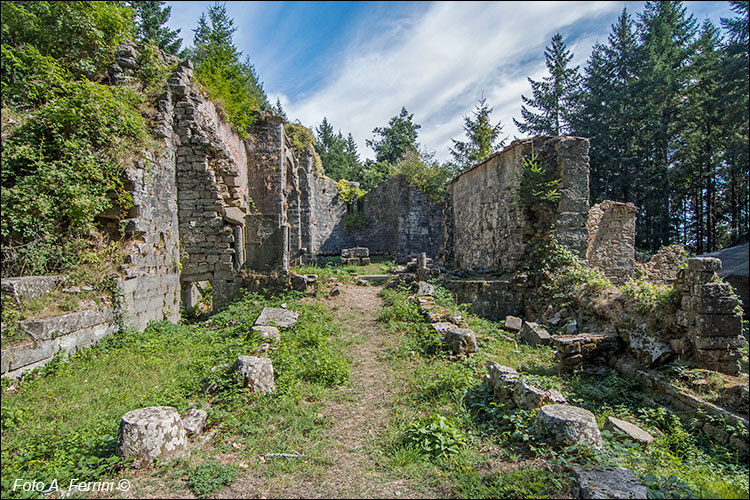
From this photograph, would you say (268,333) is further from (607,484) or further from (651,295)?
(651,295)

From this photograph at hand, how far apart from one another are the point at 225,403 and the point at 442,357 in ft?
11.8

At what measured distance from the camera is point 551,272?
9656mm

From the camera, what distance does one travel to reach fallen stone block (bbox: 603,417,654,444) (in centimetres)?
374

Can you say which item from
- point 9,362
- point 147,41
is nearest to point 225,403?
point 9,362

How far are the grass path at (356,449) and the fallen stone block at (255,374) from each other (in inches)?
32.2

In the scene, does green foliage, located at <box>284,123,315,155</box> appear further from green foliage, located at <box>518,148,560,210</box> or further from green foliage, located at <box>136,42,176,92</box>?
green foliage, located at <box>518,148,560,210</box>

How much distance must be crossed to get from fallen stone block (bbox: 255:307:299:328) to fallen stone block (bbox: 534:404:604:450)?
5215mm

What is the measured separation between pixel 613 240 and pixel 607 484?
10683 mm

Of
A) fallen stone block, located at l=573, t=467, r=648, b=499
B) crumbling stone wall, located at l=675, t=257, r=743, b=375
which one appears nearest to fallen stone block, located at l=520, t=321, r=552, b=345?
crumbling stone wall, located at l=675, t=257, r=743, b=375

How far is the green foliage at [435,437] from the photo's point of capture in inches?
141

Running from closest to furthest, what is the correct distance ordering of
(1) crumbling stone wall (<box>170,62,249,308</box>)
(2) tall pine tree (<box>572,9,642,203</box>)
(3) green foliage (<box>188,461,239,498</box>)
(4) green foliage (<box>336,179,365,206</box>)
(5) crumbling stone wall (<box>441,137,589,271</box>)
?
(3) green foliage (<box>188,461,239,498</box>), (1) crumbling stone wall (<box>170,62,249,308</box>), (5) crumbling stone wall (<box>441,137,589,271</box>), (2) tall pine tree (<box>572,9,642,203</box>), (4) green foliage (<box>336,179,365,206</box>)

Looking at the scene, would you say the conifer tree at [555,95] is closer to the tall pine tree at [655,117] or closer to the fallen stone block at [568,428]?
A: the tall pine tree at [655,117]

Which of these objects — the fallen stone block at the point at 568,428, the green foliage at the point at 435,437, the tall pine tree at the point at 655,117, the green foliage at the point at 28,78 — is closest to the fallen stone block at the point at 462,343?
the green foliage at the point at 435,437

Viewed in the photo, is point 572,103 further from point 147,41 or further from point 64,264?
point 64,264
